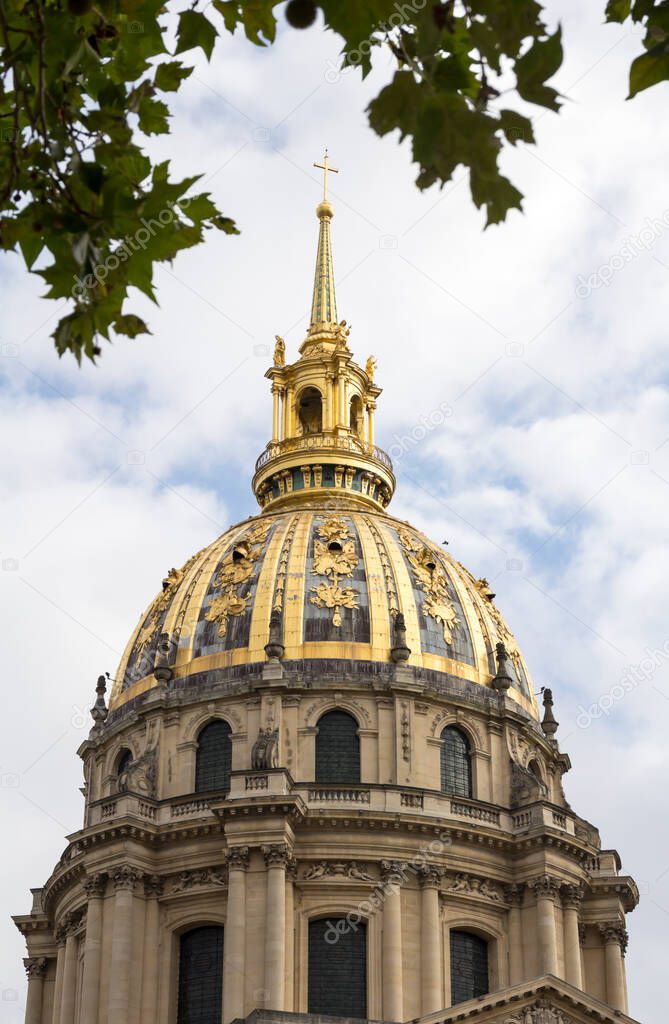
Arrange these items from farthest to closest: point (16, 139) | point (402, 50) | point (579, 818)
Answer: point (579, 818) < point (16, 139) < point (402, 50)

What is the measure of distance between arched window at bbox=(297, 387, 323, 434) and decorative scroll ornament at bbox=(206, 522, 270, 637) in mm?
10642

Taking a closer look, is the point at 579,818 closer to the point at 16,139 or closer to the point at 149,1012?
the point at 149,1012

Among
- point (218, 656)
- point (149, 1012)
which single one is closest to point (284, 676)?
point (218, 656)

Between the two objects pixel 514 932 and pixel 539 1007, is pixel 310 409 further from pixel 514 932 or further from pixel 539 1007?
pixel 539 1007

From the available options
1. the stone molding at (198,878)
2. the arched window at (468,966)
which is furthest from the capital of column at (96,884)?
the arched window at (468,966)

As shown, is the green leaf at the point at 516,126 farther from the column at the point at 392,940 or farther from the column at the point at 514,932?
the column at the point at 514,932

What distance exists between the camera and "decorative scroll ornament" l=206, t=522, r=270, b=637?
62094 mm

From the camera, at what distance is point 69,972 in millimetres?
57969

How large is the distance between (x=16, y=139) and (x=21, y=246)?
0.96 meters

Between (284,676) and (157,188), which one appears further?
(284,676)

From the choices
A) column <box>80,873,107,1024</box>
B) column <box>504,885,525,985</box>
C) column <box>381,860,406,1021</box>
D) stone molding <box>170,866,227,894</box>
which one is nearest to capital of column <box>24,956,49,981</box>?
column <box>80,873,107,1024</box>

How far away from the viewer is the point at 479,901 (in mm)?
56781

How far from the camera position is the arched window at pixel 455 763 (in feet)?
195
